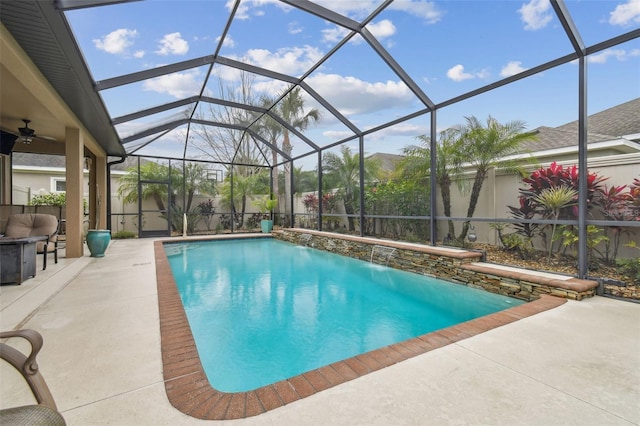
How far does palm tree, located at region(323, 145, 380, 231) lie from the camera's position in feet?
32.6

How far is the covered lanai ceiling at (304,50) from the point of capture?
4043mm

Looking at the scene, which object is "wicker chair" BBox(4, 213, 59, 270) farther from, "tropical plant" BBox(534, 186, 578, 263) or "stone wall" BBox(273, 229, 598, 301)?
"tropical plant" BBox(534, 186, 578, 263)

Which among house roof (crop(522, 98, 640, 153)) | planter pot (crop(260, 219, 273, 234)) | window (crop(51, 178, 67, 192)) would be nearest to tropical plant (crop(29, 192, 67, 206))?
window (crop(51, 178, 67, 192))

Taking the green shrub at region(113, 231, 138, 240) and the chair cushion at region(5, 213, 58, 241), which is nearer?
the chair cushion at region(5, 213, 58, 241)

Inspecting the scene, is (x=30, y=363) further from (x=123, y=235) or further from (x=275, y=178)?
(x=275, y=178)

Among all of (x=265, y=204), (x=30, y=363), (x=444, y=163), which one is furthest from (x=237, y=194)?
(x=30, y=363)

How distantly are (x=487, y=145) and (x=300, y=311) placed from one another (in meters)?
5.25

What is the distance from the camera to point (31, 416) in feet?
3.65

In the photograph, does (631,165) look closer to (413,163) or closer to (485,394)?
(413,163)

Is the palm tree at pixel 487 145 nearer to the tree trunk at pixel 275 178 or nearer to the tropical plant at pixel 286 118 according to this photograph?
the tropical plant at pixel 286 118

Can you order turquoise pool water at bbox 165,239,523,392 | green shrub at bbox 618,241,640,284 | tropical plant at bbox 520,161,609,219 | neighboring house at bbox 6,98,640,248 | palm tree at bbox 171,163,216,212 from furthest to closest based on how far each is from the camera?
1. palm tree at bbox 171,163,216,212
2. tropical plant at bbox 520,161,609,219
3. neighboring house at bbox 6,98,640,248
4. green shrub at bbox 618,241,640,284
5. turquoise pool water at bbox 165,239,523,392

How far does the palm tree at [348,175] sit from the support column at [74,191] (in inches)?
268

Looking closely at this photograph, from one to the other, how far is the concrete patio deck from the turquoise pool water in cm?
78

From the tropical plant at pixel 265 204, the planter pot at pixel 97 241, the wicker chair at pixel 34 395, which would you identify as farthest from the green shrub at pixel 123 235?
the wicker chair at pixel 34 395
